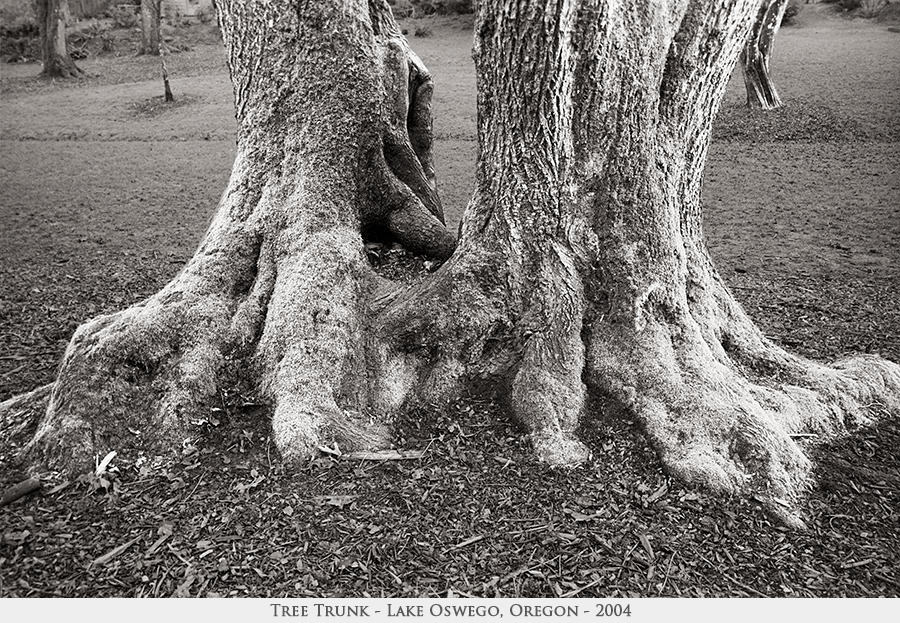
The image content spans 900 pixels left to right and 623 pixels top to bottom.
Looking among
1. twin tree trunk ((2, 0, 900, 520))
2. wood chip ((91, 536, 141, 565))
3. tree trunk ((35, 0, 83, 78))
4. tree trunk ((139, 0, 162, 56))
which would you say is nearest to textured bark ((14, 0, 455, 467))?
twin tree trunk ((2, 0, 900, 520))

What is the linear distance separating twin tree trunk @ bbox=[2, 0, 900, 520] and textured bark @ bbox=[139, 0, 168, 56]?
15889mm

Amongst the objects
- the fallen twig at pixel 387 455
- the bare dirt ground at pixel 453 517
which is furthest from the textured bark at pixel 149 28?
the fallen twig at pixel 387 455

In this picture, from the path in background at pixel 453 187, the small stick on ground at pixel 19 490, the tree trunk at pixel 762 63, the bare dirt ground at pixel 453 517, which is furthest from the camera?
the tree trunk at pixel 762 63

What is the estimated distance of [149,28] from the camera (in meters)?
17.8

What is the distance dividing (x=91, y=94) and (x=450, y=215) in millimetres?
10632

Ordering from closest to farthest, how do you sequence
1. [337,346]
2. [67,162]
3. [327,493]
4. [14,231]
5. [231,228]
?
[327,493]
[337,346]
[231,228]
[14,231]
[67,162]

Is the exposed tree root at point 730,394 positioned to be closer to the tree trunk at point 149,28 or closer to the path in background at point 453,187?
the path in background at point 453,187

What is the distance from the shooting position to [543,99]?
10.1 feet

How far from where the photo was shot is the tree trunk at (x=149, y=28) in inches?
683

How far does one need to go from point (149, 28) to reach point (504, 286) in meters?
17.8

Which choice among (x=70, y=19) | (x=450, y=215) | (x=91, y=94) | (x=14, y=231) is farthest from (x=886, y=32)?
(x=70, y=19)

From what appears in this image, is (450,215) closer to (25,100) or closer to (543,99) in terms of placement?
(543,99)

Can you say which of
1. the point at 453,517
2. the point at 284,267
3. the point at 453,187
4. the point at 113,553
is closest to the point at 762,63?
the point at 453,187

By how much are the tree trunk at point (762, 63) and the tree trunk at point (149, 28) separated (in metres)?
13.4
